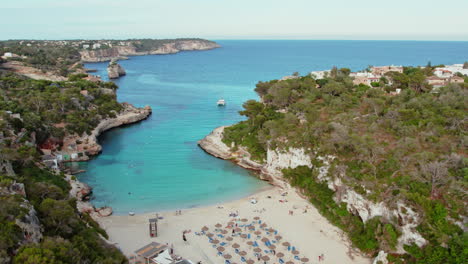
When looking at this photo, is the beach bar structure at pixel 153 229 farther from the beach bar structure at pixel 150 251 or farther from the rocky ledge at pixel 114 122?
the rocky ledge at pixel 114 122

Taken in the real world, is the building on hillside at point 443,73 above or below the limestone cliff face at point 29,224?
above

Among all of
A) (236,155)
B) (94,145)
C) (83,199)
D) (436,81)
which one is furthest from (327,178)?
(94,145)

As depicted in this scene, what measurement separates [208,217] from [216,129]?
68.8 ft

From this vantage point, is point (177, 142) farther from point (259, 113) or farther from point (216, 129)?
point (259, 113)

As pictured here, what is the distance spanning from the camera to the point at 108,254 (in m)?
16.5

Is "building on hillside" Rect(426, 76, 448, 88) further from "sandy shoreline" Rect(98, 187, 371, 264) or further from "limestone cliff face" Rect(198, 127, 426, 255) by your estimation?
"sandy shoreline" Rect(98, 187, 371, 264)

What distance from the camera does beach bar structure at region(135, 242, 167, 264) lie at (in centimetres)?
1852

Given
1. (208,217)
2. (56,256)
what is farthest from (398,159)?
(56,256)

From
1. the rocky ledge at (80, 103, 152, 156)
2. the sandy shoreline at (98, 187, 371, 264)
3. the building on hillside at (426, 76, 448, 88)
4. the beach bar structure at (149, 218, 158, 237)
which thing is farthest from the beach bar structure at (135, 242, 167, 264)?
the building on hillside at (426, 76, 448, 88)

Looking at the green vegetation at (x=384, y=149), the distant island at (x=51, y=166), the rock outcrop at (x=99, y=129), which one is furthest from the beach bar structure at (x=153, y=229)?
the rock outcrop at (x=99, y=129)

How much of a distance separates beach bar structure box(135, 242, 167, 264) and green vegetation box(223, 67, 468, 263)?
37.2 ft

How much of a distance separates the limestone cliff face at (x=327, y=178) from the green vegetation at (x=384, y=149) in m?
0.30

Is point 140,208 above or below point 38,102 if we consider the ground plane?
below

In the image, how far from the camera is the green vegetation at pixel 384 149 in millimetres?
18219
